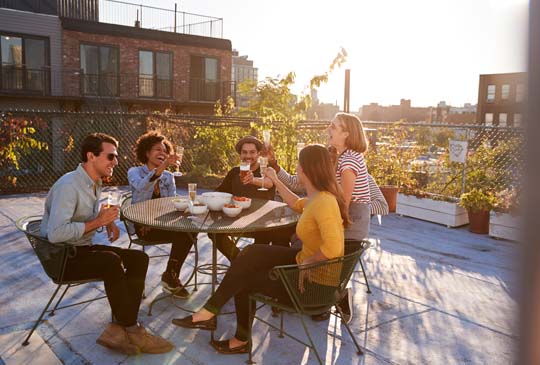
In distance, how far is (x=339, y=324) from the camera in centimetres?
366

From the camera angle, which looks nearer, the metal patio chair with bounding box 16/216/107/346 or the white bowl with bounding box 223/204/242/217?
the metal patio chair with bounding box 16/216/107/346

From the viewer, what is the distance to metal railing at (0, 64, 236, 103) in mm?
17531

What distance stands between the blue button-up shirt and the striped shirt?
1717mm

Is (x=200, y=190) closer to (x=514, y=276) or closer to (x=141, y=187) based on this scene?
(x=141, y=187)

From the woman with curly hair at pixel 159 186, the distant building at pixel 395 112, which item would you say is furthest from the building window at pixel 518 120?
the distant building at pixel 395 112

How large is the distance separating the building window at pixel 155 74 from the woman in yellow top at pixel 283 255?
18115 mm

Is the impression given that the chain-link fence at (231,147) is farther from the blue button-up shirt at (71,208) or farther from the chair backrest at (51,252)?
the chair backrest at (51,252)

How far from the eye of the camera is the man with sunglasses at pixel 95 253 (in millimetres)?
3012

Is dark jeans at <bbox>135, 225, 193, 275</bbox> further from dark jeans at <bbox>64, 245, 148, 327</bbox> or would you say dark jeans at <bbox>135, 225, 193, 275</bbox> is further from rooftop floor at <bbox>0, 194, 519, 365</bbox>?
dark jeans at <bbox>64, 245, 148, 327</bbox>

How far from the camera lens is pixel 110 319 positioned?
3.60 m

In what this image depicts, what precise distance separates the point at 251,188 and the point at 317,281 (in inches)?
79.1

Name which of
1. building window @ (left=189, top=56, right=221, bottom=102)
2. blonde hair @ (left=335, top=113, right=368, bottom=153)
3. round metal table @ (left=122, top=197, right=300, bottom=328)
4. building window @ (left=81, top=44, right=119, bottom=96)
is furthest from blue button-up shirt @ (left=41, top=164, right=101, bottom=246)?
building window @ (left=189, top=56, right=221, bottom=102)

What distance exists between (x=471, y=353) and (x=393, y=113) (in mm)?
87942

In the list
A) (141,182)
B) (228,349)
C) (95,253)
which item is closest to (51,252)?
(95,253)
